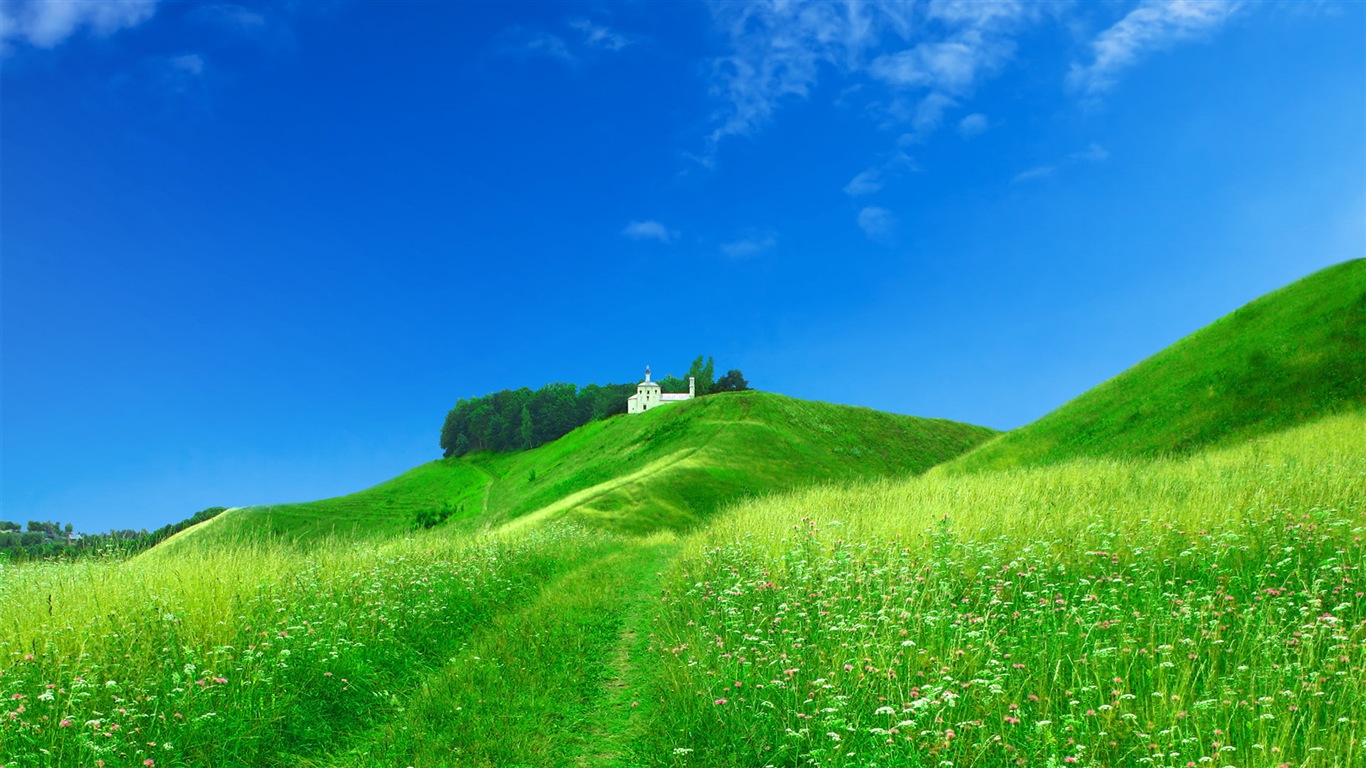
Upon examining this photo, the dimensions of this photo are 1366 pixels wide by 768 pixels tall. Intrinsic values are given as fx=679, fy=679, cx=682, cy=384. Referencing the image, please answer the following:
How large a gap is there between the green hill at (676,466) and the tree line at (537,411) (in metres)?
20.8

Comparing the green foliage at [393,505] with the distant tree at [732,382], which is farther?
the distant tree at [732,382]

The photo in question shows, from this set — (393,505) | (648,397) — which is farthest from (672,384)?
(393,505)

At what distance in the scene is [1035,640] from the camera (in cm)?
700

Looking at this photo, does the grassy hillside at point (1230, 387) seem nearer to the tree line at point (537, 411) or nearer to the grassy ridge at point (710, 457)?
the grassy ridge at point (710, 457)

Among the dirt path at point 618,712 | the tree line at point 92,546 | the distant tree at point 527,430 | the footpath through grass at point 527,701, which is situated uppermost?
the distant tree at point 527,430

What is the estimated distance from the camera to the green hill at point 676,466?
52.0 meters

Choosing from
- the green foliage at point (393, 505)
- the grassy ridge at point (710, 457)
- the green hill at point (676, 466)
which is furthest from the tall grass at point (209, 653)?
the green foliage at point (393, 505)

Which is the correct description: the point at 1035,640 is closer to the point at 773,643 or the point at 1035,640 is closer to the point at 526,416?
the point at 773,643

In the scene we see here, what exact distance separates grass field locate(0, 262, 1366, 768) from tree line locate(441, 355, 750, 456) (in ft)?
354

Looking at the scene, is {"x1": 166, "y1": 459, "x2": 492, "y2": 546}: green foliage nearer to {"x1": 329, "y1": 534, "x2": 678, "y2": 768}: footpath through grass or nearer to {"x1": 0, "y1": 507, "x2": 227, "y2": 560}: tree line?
{"x1": 0, "y1": 507, "x2": 227, "y2": 560}: tree line

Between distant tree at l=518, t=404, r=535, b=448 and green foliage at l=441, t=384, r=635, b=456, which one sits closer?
distant tree at l=518, t=404, r=535, b=448

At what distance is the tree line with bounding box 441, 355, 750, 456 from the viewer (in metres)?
124

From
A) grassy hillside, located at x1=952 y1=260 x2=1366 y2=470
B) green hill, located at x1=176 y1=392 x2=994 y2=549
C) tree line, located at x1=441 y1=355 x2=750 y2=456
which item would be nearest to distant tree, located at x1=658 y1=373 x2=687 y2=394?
tree line, located at x1=441 y1=355 x2=750 y2=456

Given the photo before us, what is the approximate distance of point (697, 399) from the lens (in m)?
84.7
